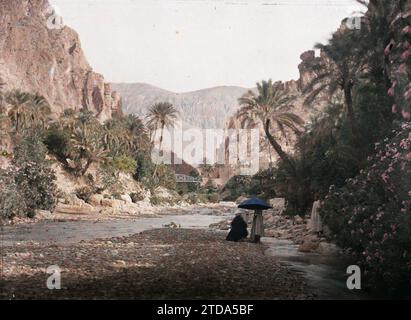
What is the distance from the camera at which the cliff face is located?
259ft

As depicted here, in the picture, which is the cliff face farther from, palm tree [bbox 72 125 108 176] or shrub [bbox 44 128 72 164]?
palm tree [bbox 72 125 108 176]

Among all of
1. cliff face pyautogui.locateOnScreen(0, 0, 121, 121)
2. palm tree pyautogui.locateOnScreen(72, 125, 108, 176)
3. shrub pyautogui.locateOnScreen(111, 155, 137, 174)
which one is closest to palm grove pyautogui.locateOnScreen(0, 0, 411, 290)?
palm tree pyautogui.locateOnScreen(72, 125, 108, 176)

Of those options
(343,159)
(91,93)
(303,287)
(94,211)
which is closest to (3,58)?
(91,93)

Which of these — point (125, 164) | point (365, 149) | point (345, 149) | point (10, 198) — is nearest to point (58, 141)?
point (125, 164)

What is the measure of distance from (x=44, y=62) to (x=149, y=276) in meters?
87.6

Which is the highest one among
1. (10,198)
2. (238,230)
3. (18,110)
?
(18,110)

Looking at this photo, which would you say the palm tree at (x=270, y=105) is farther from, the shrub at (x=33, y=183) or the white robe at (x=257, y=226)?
the white robe at (x=257, y=226)

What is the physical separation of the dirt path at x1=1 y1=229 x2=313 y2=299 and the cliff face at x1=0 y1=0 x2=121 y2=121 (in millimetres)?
63406

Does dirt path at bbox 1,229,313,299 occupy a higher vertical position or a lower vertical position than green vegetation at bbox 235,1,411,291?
lower

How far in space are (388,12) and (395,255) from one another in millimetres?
12773

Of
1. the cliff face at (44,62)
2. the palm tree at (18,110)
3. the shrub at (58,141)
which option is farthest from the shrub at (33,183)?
the cliff face at (44,62)

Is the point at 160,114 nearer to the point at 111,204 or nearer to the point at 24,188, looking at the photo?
the point at 111,204

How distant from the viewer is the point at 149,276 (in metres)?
8.12

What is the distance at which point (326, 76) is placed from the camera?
21594mm
